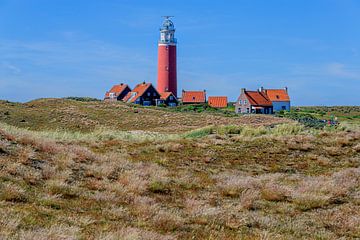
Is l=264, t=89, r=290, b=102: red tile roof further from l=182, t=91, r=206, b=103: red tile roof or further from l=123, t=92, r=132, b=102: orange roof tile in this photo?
l=123, t=92, r=132, b=102: orange roof tile

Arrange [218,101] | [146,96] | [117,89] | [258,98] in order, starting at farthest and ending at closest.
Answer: [117,89] → [218,101] → [146,96] → [258,98]

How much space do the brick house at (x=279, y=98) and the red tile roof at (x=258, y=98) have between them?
7.52ft

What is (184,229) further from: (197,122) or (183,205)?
(197,122)

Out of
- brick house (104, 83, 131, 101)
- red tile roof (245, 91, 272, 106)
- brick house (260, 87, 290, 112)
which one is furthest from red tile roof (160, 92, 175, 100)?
brick house (260, 87, 290, 112)

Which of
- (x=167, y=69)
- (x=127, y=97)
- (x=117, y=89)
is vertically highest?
(x=167, y=69)

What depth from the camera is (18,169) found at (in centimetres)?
1071

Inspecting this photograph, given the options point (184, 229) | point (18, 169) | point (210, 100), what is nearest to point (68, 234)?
point (184, 229)

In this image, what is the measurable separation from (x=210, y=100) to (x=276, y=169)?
7376 centimetres

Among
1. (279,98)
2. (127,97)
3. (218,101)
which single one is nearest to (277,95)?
(279,98)

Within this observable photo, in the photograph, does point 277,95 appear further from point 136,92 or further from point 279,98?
point 136,92

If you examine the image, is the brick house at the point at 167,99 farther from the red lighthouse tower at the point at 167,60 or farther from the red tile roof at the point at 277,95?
the red tile roof at the point at 277,95

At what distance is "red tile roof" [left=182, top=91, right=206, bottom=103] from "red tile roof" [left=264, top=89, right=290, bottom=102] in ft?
40.6

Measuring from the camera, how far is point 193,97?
88.8m

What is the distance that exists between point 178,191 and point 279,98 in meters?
73.7
